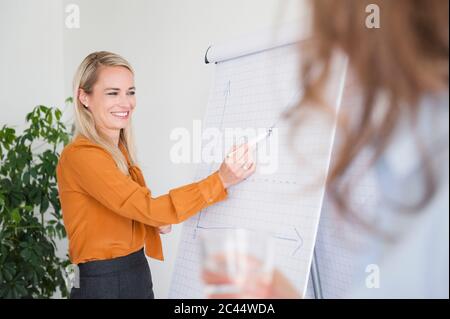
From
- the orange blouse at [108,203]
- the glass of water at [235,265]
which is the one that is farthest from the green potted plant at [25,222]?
the glass of water at [235,265]

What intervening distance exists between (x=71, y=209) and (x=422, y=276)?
52.0 inches

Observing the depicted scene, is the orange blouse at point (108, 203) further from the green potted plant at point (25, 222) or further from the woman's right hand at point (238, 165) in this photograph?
the green potted plant at point (25, 222)

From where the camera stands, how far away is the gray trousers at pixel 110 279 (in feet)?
5.23

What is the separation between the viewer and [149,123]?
2.67 meters

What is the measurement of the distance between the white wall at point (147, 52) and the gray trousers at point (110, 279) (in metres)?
0.88

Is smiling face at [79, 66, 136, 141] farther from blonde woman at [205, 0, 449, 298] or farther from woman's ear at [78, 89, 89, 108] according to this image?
blonde woman at [205, 0, 449, 298]

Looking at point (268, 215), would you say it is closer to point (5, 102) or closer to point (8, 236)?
point (8, 236)

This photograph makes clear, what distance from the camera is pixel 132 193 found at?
1522mm

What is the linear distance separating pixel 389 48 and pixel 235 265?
0.51 metres

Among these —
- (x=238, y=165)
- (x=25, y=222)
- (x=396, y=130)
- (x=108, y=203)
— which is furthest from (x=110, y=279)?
(x=396, y=130)

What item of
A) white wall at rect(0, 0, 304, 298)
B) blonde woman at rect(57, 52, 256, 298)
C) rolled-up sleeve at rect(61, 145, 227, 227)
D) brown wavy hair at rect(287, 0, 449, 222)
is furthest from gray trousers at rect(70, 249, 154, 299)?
brown wavy hair at rect(287, 0, 449, 222)

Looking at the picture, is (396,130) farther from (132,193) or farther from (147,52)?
(147,52)

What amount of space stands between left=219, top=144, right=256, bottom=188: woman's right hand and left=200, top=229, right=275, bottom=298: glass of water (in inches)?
18.7

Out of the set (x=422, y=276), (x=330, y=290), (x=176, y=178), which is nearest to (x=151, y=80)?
(x=176, y=178)
